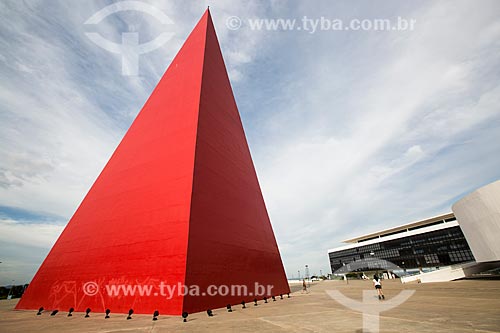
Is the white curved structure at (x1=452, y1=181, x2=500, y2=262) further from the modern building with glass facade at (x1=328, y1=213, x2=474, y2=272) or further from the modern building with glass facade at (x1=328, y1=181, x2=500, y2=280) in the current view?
the modern building with glass facade at (x1=328, y1=213, x2=474, y2=272)

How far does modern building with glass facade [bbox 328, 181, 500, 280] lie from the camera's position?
1775 centimetres

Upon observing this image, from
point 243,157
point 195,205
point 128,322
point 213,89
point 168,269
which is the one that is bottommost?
point 128,322

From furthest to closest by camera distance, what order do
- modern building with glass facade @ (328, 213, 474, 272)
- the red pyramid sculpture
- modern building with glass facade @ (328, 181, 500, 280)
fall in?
1. modern building with glass facade @ (328, 213, 474, 272)
2. modern building with glass facade @ (328, 181, 500, 280)
3. the red pyramid sculpture

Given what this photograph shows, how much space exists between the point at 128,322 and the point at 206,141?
7.32 metres

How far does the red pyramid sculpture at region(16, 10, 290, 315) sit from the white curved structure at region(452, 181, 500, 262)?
16.5 meters

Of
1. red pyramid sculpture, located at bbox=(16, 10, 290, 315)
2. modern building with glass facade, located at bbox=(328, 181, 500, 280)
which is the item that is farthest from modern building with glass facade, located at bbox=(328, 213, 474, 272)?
red pyramid sculpture, located at bbox=(16, 10, 290, 315)

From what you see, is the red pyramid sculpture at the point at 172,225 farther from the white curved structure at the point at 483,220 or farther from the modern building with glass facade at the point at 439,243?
the modern building with glass facade at the point at 439,243

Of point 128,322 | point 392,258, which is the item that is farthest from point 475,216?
point 392,258

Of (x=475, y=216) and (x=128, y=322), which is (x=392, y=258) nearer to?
(x=475, y=216)

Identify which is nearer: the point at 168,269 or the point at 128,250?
the point at 168,269

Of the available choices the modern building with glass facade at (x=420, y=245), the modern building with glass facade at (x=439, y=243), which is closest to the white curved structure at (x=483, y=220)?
the modern building with glass facade at (x=439, y=243)

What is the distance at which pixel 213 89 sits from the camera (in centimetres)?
1392

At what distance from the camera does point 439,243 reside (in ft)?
133

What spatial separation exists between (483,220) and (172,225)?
922 inches
